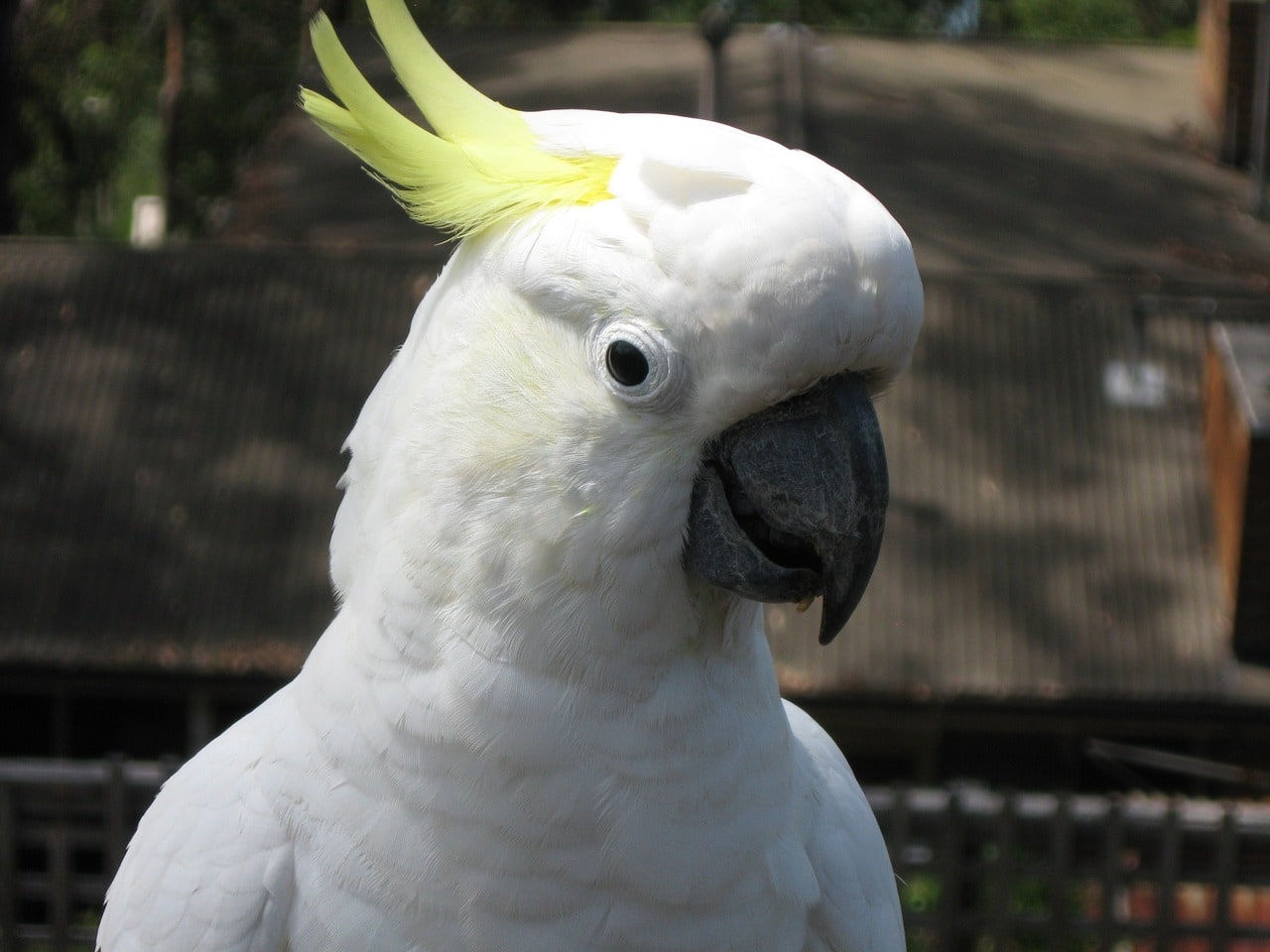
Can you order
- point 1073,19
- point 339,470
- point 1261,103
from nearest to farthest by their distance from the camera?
point 339,470 → point 1261,103 → point 1073,19

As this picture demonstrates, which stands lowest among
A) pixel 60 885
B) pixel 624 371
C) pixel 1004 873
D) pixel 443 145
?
pixel 1004 873

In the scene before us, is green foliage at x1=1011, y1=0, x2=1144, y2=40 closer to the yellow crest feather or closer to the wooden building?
the wooden building

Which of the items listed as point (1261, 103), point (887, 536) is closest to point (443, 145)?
point (887, 536)

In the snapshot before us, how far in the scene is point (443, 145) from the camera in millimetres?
1271

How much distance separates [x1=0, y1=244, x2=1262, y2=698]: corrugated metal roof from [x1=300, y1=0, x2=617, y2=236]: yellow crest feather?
9.71ft

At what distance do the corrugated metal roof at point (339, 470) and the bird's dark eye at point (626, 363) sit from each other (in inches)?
118

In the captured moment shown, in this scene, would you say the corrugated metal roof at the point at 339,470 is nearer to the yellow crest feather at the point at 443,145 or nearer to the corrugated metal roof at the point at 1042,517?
the corrugated metal roof at the point at 1042,517

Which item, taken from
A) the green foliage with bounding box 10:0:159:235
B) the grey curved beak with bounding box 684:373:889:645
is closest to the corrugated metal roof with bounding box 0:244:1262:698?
the grey curved beak with bounding box 684:373:889:645

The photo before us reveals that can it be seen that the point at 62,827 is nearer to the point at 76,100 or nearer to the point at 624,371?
the point at 624,371

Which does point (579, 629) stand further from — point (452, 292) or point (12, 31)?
point (12, 31)

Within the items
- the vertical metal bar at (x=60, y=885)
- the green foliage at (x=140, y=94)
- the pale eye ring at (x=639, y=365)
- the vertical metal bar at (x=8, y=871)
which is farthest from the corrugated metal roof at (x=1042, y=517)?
the green foliage at (x=140, y=94)

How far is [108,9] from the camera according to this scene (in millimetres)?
12555

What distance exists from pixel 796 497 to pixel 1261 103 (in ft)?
19.4

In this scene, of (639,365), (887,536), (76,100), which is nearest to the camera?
(639,365)
